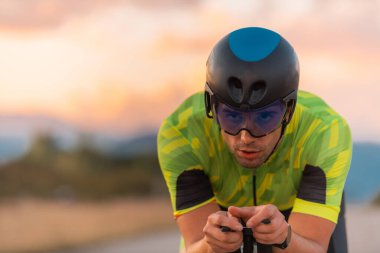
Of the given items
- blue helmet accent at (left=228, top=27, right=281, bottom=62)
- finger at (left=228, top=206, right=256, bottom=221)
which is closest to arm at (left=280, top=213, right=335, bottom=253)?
finger at (left=228, top=206, right=256, bottom=221)

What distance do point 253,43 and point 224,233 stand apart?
41.8 inches

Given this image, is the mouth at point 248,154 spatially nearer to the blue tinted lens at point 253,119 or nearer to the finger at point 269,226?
the blue tinted lens at point 253,119

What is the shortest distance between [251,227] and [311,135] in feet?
3.24

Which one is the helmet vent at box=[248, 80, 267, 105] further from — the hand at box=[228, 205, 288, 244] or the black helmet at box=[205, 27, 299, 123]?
the hand at box=[228, 205, 288, 244]

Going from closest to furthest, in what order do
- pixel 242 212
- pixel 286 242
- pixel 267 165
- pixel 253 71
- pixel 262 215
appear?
1. pixel 262 215
2. pixel 242 212
3. pixel 286 242
4. pixel 253 71
5. pixel 267 165

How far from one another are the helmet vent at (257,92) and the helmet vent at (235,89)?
0.06 meters

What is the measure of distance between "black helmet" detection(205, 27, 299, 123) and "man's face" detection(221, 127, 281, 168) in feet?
0.56

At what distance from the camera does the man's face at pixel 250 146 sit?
4.38 metres

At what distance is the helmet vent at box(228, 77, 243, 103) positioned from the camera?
4.33 metres

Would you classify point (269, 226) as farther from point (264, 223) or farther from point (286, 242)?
point (286, 242)

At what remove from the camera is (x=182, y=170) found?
15.8ft

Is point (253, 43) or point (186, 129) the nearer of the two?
point (253, 43)

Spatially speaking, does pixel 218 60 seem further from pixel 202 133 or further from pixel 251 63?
pixel 202 133

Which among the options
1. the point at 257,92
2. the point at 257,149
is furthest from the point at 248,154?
the point at 257,92
